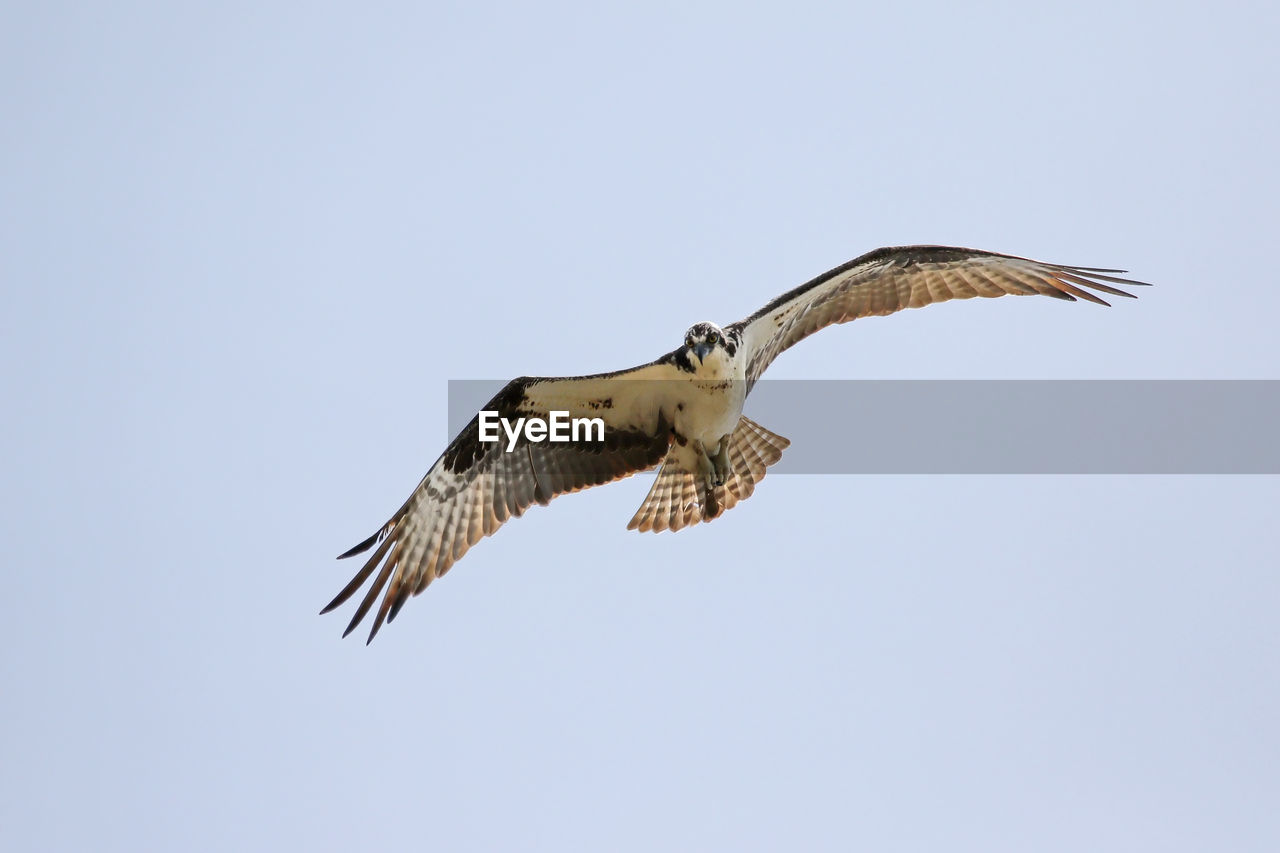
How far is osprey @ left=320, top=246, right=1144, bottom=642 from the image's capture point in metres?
9.77

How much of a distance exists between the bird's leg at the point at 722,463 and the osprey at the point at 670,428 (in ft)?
0.04

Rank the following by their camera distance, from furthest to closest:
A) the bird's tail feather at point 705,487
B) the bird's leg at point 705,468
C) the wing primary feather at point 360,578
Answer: the bird's tail feather at point 705,487 < the bird's leg at point 705,468 < the wing primary feather at point 360,578

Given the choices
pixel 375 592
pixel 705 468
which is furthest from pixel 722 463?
pixel 375 592

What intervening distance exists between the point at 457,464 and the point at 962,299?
4.50 meters

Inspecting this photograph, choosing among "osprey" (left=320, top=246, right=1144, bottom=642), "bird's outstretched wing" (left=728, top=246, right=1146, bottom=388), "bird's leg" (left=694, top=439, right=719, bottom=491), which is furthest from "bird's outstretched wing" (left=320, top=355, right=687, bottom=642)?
"bird's outstretched wing" (left=728, top=246, right=1146, bottom=388)

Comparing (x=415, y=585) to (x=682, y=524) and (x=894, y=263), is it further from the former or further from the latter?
(x=894, y=263)

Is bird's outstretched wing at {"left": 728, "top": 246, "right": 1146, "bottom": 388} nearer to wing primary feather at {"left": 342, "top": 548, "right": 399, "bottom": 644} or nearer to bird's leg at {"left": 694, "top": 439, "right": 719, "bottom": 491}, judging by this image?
bird's leg at {"left": 694, "top": 439, "right": 719, "bottom": 491}

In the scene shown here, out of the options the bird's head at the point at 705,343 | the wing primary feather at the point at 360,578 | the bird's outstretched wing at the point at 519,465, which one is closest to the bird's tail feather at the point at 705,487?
the bird's outstretched wing at the point at 519,465

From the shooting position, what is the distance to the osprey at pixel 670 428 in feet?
32.1

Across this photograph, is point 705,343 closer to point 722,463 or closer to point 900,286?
point 722,463

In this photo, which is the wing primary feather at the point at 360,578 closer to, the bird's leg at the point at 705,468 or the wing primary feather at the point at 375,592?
the wing primary feather at the point at 375,592

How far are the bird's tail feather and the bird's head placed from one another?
149 cm

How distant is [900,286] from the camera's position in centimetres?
1079

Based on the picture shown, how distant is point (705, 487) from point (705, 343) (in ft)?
6.34
